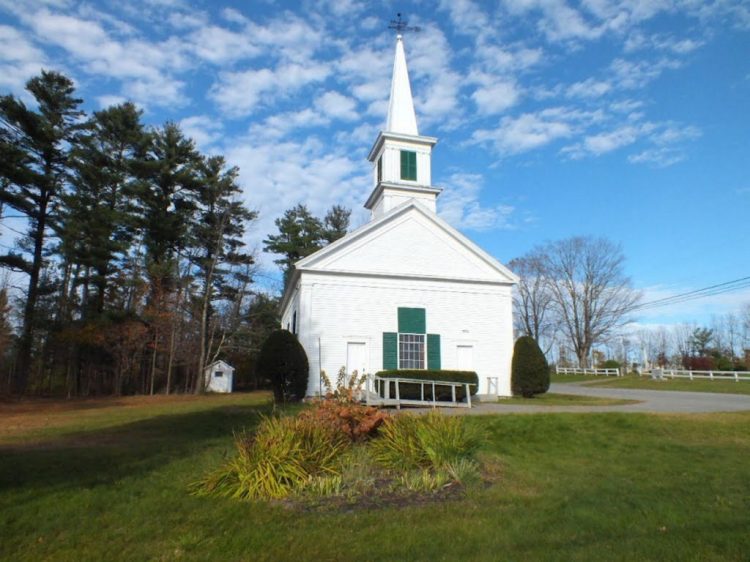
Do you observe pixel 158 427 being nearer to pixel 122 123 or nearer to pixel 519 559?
pixel 519 559

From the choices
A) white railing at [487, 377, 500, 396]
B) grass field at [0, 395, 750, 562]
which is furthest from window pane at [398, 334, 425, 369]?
grass field at [0, 395, 750, 562]

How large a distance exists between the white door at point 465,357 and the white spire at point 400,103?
10.9m

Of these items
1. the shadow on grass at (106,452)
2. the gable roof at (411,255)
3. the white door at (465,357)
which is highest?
the gable roof at (411,255)

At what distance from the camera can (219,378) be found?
34.6 meters

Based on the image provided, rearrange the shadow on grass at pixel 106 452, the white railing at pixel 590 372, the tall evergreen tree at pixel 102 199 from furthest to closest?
1. the white railing at pixel 590 372
2. the tall evergreen tree at pixel 102 199
3. the shadow on grass at pixel 106 452

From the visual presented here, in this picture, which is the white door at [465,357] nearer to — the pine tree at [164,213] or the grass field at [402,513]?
the grass field at [402,513]

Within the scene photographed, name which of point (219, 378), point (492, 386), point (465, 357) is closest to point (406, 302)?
point (465, 357)

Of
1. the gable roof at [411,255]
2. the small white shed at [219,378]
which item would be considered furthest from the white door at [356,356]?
the small white shed at [219,378]

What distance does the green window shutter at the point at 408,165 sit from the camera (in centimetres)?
2438

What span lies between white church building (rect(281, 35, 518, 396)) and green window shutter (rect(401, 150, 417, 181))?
128 inches

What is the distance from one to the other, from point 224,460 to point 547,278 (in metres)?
51.8

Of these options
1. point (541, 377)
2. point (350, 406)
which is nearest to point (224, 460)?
point (350, 406)

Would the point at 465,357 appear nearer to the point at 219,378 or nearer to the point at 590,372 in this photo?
the point at 219,378

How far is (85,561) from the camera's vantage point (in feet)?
14.2
